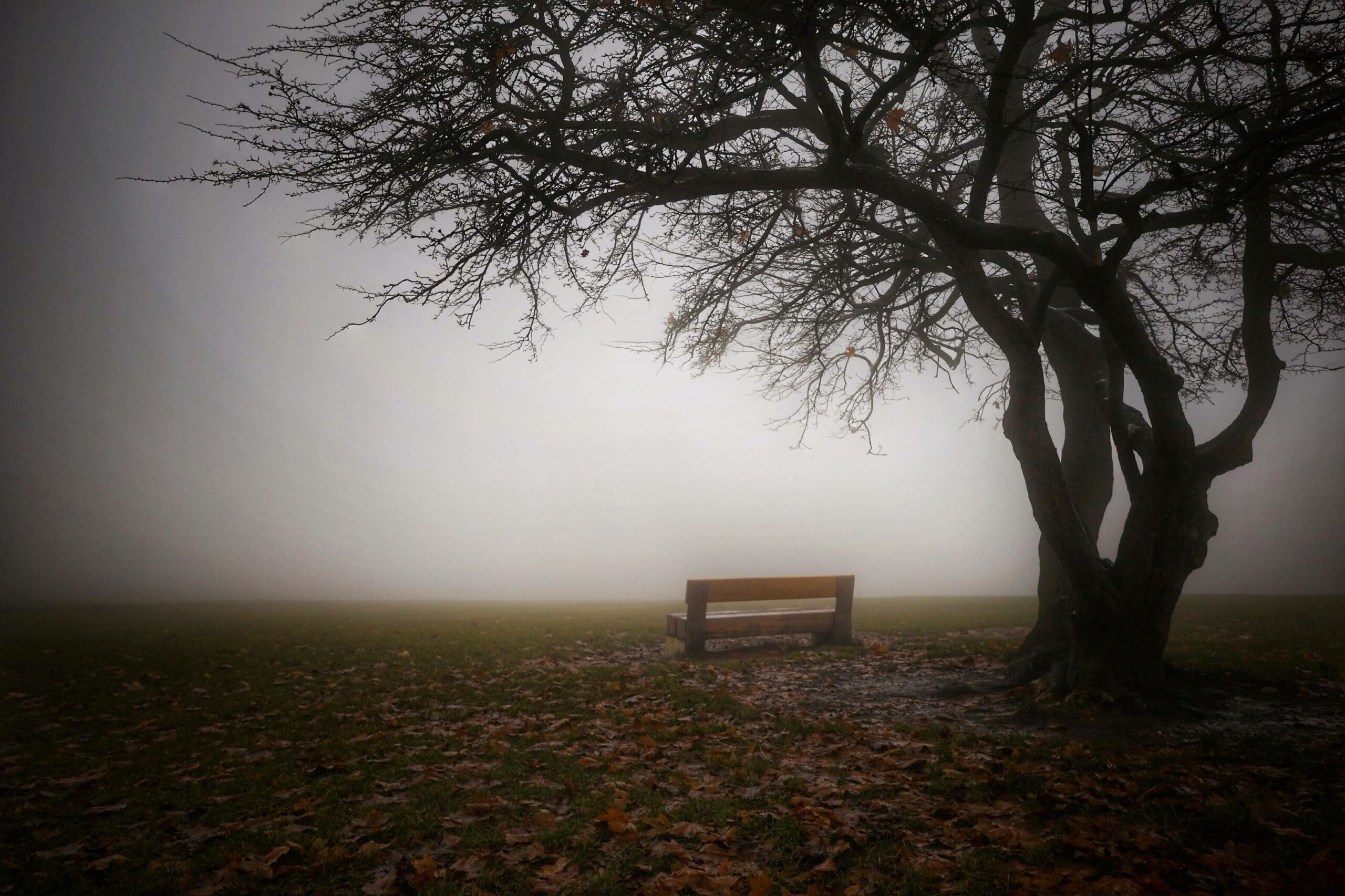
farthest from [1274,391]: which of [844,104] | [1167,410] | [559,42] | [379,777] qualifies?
[379,777]

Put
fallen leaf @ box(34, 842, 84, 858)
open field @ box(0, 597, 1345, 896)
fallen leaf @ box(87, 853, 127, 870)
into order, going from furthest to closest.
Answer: fallen leaf @ box(34, 842, 84, 858) < fallen leaf @ box(87, 853, 127, 870) < open field @ box(0, 597, 1345, 896)

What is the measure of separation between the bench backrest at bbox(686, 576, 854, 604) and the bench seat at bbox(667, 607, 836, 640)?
0.79ft

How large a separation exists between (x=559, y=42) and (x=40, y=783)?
669 centimetres

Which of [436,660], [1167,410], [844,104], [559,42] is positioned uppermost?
[559,42]

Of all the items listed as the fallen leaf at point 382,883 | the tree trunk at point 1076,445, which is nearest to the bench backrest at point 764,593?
the tree trunk at point 1076,445

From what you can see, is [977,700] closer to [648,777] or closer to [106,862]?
[648,777]

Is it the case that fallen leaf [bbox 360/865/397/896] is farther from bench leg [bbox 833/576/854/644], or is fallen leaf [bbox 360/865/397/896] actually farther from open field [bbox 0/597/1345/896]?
bench leg [bbox 833/576/854/644]

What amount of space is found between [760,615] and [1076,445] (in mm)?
4732

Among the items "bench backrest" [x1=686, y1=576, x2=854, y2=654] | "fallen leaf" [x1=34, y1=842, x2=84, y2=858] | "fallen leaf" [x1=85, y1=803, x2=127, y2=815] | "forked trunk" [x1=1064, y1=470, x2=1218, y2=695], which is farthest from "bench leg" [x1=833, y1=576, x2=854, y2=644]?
"fallen leaf" [x1=34, y1=842, x2=84, y2=858]

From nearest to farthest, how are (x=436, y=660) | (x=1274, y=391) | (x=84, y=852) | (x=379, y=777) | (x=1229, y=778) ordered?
(x=84, y=852) → (x=1229, y=778) → (x=379, y=777) → (x=1274, y=391) → (x=436, y=660)

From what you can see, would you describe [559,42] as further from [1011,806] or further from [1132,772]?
[1132,772]

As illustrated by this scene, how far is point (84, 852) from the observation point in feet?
12.0

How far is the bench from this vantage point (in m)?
9.05

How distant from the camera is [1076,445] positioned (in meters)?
8.29
